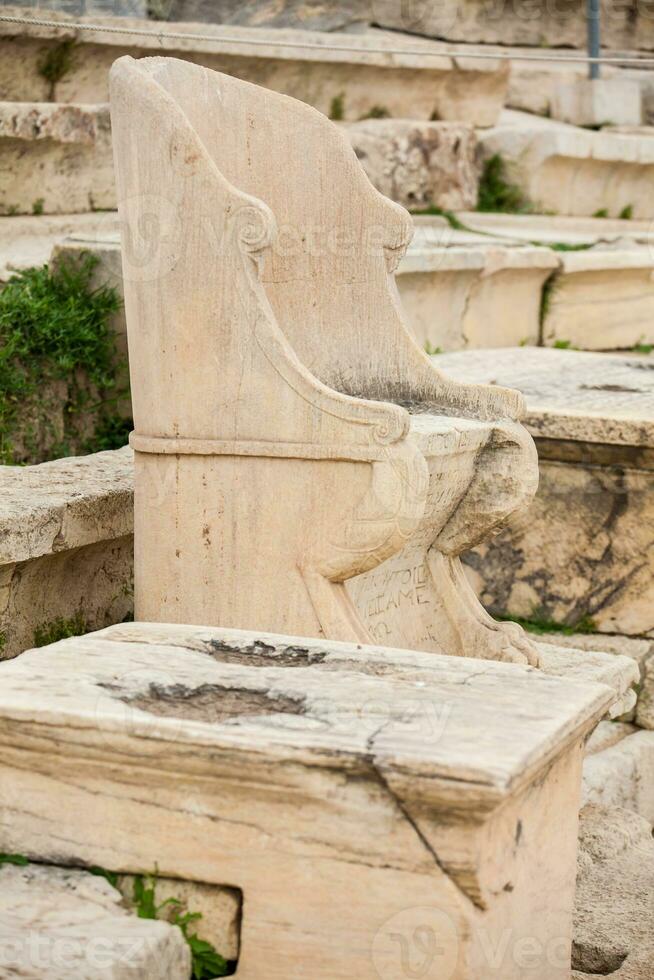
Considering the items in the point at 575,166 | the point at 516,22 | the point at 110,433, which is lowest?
the point at 110,433

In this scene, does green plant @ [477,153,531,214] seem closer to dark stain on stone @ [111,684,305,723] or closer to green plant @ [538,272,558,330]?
green plant @ [538,272,558,330]

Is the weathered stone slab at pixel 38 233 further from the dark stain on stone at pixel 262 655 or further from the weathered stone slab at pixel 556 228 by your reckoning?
the dark stain on stone at pixel 262 655

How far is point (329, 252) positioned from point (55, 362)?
0.90 meters

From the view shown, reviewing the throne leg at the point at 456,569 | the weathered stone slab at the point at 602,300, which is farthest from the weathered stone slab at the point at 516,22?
the throne leg at the point at 456,569

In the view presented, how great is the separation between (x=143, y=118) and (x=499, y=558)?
1977 mm

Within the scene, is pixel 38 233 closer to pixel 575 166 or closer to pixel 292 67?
pixel 292 67

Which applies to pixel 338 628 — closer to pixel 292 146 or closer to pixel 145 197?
pixel 145 197

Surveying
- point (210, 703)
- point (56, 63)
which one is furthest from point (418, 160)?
point (210, 703)

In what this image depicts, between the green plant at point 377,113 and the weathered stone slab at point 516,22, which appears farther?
the weathered stone slab at point 516,22

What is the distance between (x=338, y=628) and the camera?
3252 millimetres

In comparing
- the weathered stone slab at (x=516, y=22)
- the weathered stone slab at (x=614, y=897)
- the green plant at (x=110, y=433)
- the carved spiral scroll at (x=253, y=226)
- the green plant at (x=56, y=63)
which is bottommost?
the weathered stone slab at (x=614, y=897)

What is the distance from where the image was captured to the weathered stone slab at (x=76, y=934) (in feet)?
7.27

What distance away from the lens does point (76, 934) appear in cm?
229

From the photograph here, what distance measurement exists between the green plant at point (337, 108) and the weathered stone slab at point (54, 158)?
1609 mm
